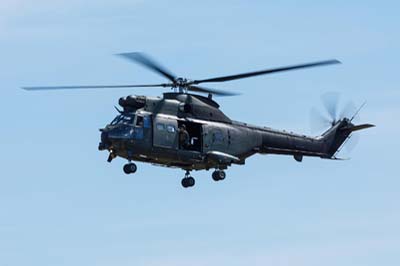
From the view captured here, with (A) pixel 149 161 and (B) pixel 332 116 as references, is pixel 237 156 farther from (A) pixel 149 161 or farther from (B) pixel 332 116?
(B) pixel 332 116

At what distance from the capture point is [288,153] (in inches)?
2653

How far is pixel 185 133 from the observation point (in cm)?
6141

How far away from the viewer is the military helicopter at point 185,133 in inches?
2328

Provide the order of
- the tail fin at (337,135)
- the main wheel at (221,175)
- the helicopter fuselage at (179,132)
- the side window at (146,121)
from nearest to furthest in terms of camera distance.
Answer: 1. the helicopter fuselage at (179,132)
2. the side window at (146,121)
3. the main wheel at (221,175)
4. the tail fin at (337,135)

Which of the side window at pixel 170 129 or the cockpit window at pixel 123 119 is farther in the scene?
the side window at pixel 170 129

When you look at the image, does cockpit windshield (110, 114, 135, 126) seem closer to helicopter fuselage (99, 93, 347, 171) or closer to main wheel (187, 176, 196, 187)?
helicopter fuselage (99, 93, 347, 171)

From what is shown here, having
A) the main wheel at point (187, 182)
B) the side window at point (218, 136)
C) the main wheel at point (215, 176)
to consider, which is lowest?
the main wheel at point (187, 182)

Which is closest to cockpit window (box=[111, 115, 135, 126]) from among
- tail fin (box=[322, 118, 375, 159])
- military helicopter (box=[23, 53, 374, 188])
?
military helicopter (box=[23, 53, 374, 188])

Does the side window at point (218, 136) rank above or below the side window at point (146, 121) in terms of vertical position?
below

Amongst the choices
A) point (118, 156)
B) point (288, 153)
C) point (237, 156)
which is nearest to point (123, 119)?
point (118, 156)

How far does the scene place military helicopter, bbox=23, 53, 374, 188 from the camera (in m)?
59.1

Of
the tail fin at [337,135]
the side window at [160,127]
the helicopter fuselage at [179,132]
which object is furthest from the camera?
the tail fin at [337,135]

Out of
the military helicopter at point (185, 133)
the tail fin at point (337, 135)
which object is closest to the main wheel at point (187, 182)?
the military helicopter at point (185, 133)

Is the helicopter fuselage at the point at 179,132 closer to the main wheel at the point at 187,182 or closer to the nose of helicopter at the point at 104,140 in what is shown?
the nose of helicopter at the point at 104,140
